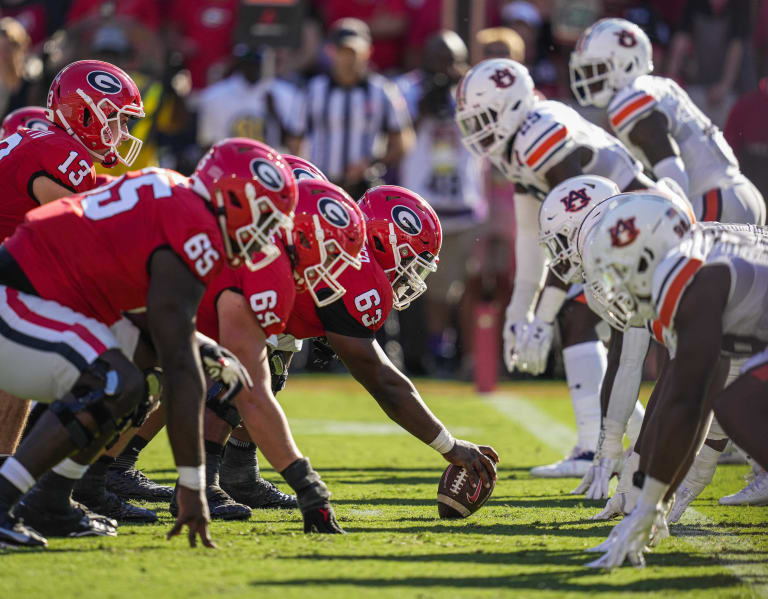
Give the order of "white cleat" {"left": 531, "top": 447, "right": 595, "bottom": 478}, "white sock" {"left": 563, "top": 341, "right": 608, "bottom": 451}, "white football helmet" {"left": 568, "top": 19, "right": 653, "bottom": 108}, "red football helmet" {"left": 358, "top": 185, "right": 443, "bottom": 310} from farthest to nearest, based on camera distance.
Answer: "white football helmet" {"left": 568, "top": 19, "right": 653, "bottom": 108} → "white sock" {"left": 563, "top": 341, "right": 608, "bottom": 451} → "white cleat" {"left": 531, "top": 447, "right": 595, "bottom": 478} → "red football helmet" {"left": 358, "top": 185, "right": 443, "bottom": 310}

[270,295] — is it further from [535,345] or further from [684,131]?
[684,131]

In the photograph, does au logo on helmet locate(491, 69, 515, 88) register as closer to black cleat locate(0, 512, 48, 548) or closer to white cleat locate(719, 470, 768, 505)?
white cleat locate(719, 470, 768, 505)

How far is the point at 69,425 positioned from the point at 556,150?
3.39 meters

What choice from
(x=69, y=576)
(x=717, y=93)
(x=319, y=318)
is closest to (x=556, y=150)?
(x=319, y=318)

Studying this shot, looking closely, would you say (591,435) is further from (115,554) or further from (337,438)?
(115,554)

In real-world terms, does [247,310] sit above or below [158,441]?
above

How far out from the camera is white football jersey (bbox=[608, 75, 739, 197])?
710cm

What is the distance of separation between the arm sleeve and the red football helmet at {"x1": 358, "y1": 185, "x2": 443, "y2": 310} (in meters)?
1.64

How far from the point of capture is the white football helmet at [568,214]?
5934 millimetres

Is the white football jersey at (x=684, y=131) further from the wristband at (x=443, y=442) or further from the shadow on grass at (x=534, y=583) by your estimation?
the shadow on grass at (x=534, y=583)

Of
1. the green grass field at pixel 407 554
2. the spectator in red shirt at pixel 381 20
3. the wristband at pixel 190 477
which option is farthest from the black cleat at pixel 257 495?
the spectator in red shirt at pixel 381 20

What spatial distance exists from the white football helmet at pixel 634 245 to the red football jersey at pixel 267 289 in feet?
3.92

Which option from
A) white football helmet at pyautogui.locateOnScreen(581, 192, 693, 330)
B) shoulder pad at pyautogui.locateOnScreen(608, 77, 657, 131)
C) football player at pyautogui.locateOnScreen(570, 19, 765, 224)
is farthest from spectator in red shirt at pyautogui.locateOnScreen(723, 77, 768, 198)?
white football helmet at pyautogui.locateOnScreen(581, 192, 693, 330)

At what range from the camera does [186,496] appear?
426 centimetres
